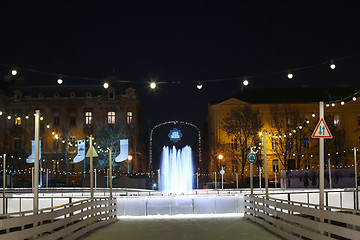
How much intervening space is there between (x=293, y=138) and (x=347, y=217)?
64.7 meters

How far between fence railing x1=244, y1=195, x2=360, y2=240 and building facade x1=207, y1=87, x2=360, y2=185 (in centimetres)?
5228

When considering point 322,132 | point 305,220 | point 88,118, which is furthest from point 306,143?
point 322,132

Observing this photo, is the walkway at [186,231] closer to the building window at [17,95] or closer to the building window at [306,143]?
the building window at [306,143]

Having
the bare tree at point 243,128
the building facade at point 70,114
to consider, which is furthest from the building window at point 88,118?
the bare tree at point 243,128

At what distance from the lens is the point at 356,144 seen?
3324 inches

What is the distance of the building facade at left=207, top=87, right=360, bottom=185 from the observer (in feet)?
247

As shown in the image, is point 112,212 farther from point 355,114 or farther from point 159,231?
point 355,114

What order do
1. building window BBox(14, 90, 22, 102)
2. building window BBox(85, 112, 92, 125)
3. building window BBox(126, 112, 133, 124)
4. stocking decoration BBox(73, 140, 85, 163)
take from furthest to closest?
building window BBox(126, 112, 133, 124)
building window BBox(85, 112, 92, 125)
building window BBox(14, 90, 22, 102)
stocking decoration BBox(73, 140, 85, 163)

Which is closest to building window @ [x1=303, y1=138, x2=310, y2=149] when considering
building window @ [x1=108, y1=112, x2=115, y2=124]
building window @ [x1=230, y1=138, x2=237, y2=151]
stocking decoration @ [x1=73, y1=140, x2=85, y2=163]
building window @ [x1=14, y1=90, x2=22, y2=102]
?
building window @ [x1=230, y1=138, x2=237, y2=151]

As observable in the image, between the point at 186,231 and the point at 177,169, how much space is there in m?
59.5

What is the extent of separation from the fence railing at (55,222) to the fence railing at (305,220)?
563 centimetres

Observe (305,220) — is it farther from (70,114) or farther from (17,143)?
(17,143)

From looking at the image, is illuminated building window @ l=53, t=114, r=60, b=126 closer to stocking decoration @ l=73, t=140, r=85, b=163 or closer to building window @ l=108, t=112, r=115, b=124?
building window @ l=108, t=112, r=115, b=124

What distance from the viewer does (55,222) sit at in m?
14.0
